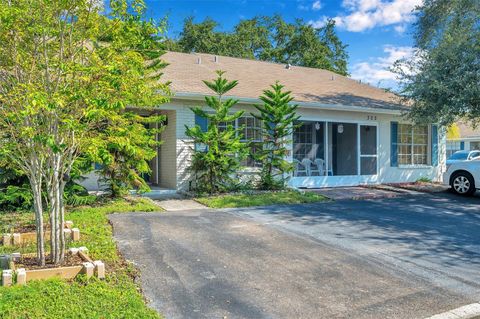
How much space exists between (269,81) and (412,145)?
253 inches

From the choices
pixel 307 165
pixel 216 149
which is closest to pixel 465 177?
pixel 307 165

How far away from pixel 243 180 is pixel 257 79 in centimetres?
464

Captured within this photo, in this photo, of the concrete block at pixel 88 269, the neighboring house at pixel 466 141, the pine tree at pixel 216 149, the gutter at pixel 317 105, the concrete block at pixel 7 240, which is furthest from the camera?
the neighboring house at pixel 466 141

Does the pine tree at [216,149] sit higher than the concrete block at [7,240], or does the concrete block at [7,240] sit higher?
the pine tree at [216,149]

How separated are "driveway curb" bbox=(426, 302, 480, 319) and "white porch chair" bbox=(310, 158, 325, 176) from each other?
1109 cm

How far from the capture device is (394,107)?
15953 millimetres

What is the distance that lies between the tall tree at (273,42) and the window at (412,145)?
17.2 m

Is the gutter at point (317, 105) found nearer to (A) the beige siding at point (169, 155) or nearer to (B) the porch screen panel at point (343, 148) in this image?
(A) the beige siding at point (169, 155)

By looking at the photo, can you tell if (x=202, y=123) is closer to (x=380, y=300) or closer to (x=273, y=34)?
(x=380, y=300)

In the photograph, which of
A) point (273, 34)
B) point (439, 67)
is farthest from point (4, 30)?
point (273, 34)

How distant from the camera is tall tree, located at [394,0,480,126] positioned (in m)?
12.6

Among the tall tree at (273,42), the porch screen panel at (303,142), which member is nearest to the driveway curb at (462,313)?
the porch screen panel at (303,142)

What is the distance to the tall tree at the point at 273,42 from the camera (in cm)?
3184

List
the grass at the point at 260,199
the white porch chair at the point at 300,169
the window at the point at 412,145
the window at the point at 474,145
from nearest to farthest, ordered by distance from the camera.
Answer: the grass at the point at 260,199 < the white porch chair at the point at 300,169 < the window at the point at 412,145 < the window at the point at 474,145
